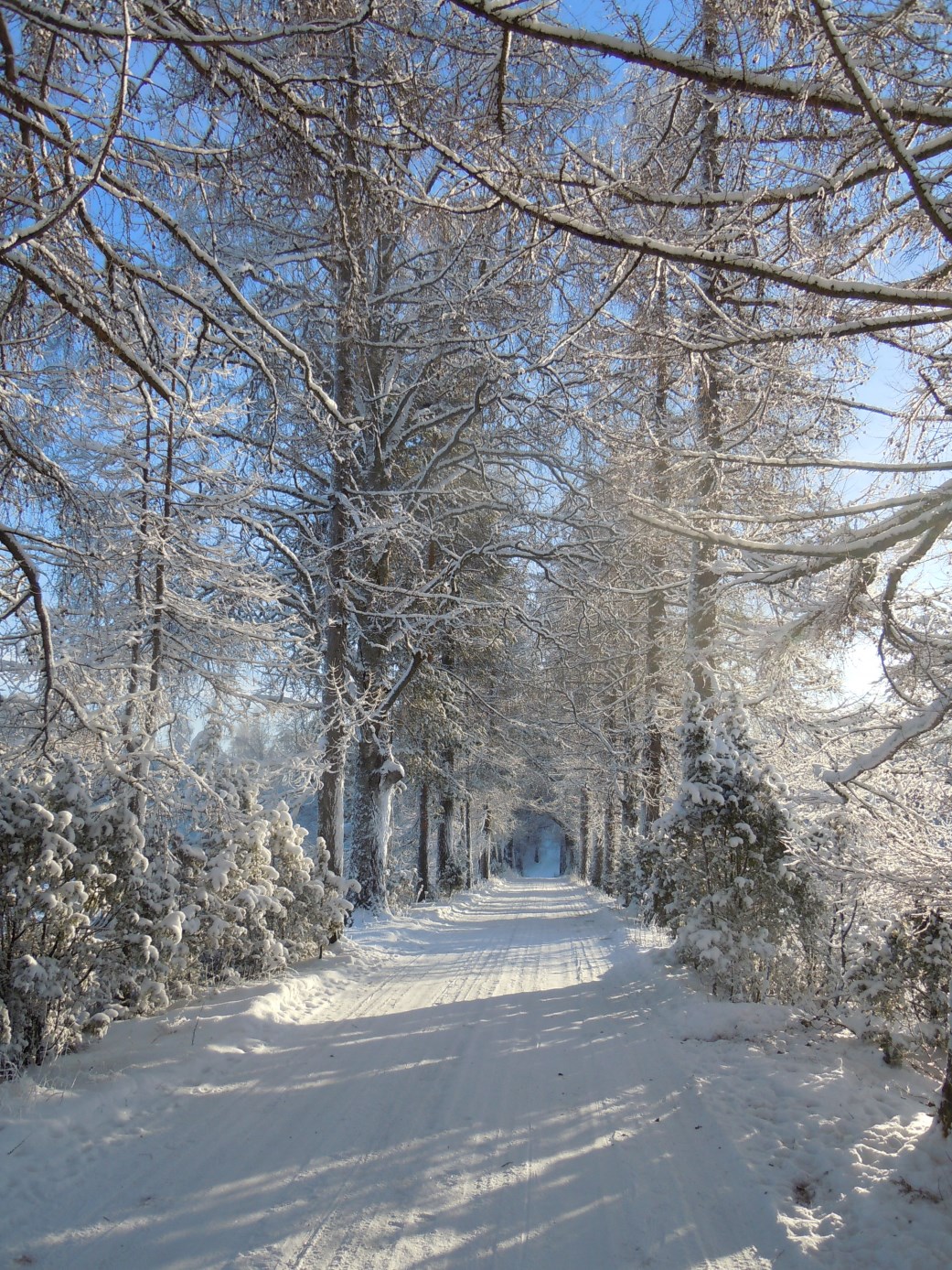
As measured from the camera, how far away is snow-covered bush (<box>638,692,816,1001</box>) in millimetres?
Answer: 7457

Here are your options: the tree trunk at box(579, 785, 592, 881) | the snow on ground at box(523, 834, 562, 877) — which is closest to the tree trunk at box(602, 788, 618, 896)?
the tree trunk at box(579, 785, 592, 881)

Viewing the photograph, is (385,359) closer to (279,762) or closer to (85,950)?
(279,762)

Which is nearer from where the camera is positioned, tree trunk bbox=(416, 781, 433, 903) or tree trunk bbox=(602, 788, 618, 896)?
tree trunk bbox=(602, 788, 618, 896)

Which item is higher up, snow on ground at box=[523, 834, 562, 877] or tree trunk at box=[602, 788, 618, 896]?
tree trunk at box=[602, 788, 618, 896]

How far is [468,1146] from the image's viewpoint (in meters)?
4.28

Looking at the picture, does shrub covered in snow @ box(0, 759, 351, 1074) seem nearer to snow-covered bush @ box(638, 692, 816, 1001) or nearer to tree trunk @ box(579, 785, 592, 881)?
snow-covered bush @ box(638, 692, 816, 1001)

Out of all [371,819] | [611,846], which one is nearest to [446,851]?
→ [611,846]

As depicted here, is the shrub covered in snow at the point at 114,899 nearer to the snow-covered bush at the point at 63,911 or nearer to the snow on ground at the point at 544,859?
the snow-covered bush at the point at 63,911

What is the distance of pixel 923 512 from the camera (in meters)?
4.29

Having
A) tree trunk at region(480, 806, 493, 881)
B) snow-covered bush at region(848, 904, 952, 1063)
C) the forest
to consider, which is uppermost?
the forest

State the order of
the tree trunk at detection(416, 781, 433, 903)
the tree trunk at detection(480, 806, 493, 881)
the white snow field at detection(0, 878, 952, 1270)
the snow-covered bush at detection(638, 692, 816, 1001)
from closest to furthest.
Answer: the white snow field at detection(0, 878, 952, 1270) < the snow-covered bush at detection(638, 692, 816, 1001) < the tree trunk at detection(416, 781, 433, 903) < the tree trunk at detection(480, 806, 493, 881)

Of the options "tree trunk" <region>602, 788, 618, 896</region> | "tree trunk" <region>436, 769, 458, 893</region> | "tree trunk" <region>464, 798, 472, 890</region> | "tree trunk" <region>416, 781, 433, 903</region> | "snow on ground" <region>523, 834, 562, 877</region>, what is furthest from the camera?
"snow on ground" <region>523, 834, 562, 877</region>

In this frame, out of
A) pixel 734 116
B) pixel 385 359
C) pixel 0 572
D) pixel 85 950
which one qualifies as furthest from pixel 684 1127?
pixel 385 359

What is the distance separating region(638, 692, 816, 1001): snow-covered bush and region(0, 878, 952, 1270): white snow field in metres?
0.82
